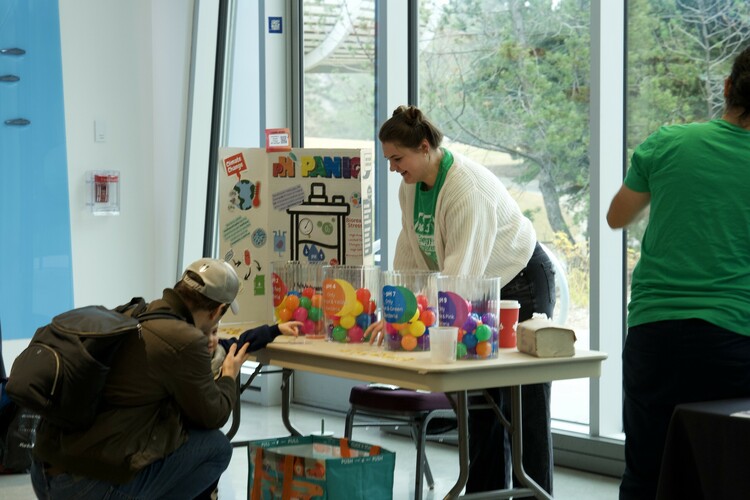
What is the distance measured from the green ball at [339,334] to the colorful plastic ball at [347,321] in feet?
0.05

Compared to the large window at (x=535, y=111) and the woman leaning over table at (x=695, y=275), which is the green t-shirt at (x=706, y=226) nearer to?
the woman leaning over table at (x=695, y=275)

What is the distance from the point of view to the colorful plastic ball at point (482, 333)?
3053 millimetres

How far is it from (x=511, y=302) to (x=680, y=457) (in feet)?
3.01

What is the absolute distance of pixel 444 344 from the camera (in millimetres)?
3025

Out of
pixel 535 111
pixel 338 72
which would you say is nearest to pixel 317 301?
pixel 535 111

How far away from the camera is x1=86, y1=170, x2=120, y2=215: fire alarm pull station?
6.12 m

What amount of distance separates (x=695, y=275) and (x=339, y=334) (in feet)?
4.10

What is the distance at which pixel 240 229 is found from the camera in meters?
4.02

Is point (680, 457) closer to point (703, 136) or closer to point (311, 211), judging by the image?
point (703, 136)

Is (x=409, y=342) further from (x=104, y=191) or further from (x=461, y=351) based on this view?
(x=104, y=191)

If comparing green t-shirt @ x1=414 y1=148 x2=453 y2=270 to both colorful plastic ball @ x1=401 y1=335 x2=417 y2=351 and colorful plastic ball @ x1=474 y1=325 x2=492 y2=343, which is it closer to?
colorful plastic ball @ x1=401 y1=335 x2=417 y2=351

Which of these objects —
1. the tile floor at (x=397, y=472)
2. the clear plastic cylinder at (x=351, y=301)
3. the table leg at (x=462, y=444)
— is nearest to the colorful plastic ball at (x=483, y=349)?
the table leg at (x=462, y=444)

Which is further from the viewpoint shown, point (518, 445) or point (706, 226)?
point (518, 445)

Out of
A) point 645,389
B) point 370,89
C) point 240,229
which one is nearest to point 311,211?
point 240,229
